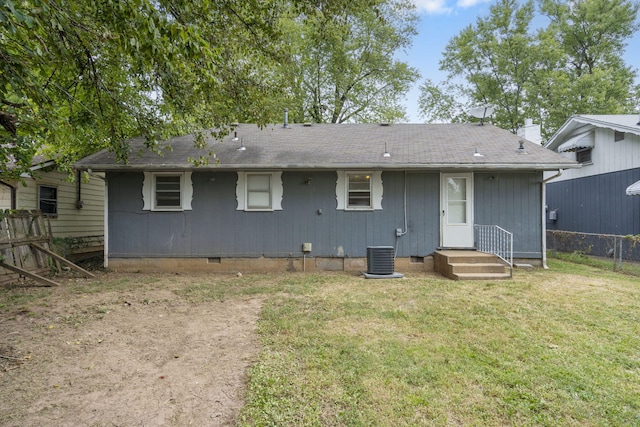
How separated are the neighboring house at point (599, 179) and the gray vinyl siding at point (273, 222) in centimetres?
601

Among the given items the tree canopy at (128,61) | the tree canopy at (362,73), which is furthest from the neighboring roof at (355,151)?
the tree canopy at (362,73)

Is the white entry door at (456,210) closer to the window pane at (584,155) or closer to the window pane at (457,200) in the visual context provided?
the window pane at (457,200)

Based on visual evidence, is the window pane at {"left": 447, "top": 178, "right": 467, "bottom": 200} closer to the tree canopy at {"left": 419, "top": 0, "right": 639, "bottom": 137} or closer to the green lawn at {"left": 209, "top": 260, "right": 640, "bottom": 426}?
the green lawn at {"left": 209, "top": 260, "right": 640, "bottom": 426}

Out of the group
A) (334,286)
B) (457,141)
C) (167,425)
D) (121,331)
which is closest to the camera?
(167,425)

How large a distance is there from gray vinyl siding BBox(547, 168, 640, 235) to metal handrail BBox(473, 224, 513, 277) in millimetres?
5061

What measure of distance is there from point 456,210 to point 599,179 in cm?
688

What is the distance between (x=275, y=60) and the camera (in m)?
6.12

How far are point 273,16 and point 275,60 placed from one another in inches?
27.8

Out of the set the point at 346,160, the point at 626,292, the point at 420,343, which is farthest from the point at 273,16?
the point at 626,292

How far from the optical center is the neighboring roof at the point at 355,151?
793 centimetres

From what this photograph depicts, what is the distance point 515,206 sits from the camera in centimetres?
834

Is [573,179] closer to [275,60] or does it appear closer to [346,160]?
[346,160]

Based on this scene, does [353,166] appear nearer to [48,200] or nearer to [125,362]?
[125,362]

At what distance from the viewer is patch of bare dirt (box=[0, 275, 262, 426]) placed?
243cm
